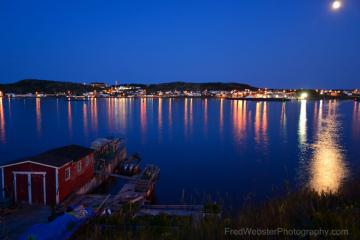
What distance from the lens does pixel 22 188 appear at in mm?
12195

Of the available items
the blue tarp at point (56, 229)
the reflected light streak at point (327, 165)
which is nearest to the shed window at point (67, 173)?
the blue tarp at point (56, 229)

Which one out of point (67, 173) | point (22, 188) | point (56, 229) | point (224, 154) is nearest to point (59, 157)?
point (67, 173)

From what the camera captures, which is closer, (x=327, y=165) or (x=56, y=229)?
(x=56, y=229)

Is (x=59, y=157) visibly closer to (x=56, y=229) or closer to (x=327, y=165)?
(x=56, y=229)

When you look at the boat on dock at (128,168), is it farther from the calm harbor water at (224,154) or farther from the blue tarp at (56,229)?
the blue tarp at (56,229)

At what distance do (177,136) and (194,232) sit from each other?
109 feet

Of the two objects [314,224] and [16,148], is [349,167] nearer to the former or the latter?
[314,224]

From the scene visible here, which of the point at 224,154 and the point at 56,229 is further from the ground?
the point at 56,229

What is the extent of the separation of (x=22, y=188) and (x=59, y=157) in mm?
2127

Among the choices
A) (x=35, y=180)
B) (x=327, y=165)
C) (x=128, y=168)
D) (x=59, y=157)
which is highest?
(x=59, y=157)

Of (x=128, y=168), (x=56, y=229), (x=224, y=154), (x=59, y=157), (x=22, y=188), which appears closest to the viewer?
(x=56, y=229)

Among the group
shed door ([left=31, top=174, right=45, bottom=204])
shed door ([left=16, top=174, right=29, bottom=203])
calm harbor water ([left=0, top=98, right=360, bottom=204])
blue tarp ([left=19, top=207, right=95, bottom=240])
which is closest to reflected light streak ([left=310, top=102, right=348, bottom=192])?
calm harbor water ([left=0, top=98, right=360, bottom=204])

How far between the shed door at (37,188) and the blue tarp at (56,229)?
17.9ft

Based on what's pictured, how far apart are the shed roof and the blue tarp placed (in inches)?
209
